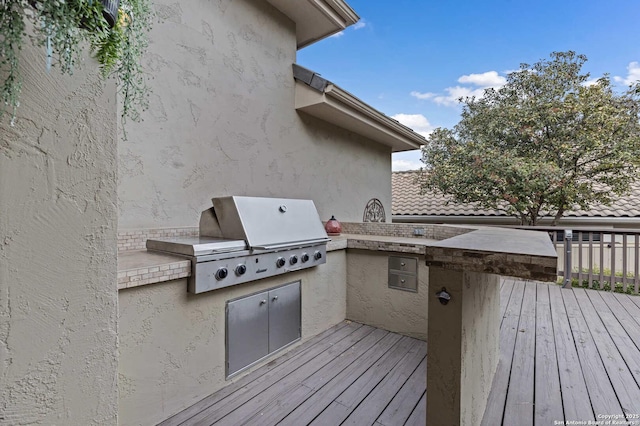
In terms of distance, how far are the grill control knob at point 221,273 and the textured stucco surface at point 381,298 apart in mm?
1948

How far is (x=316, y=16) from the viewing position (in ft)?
14.0

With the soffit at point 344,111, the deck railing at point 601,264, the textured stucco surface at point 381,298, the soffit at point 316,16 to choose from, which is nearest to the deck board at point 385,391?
the textured stucco surface at point 381,298

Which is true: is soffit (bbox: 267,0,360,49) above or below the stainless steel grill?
above

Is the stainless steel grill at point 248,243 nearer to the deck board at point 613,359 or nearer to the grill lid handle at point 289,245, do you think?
the grill lid handle at point 289,245

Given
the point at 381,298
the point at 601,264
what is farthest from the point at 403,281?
the point at 601,264

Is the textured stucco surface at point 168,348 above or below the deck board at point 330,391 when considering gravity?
above

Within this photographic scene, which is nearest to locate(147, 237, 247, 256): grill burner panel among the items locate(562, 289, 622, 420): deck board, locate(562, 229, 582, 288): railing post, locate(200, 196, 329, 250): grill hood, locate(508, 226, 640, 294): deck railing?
locate(200, 196, 329, 250): grill hood

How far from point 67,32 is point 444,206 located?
11.7 meters

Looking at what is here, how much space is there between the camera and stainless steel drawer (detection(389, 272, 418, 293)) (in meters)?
3.34

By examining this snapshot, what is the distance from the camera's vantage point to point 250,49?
3.65m

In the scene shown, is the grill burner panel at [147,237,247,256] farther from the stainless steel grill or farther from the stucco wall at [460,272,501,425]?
the stucco wall at [460,272,501,425]

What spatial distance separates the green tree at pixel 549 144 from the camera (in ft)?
23.1

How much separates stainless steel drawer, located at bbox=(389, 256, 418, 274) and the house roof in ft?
24.9

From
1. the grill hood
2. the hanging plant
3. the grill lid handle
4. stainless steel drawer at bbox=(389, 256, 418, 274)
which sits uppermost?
the hanging plant
